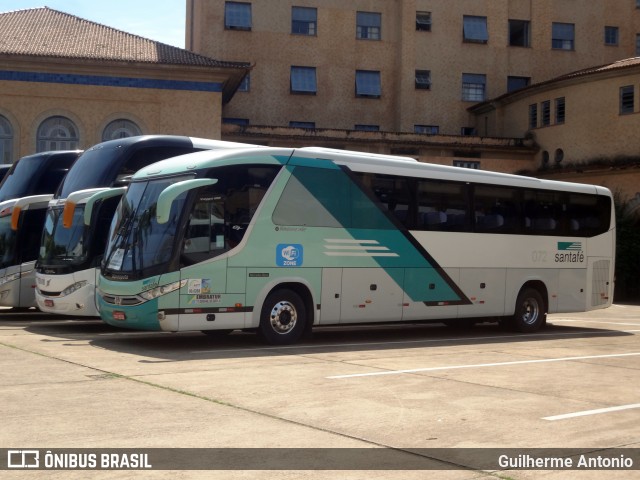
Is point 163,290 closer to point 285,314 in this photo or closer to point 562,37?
point 285,314

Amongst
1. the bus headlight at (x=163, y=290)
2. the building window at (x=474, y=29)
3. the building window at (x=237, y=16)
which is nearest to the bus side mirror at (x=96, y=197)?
the bus headlight at (x=163, y=290)

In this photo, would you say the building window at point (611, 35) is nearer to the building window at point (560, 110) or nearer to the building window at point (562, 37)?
the building window at point (562, 37)

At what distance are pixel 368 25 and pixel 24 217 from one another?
37154 millimetres

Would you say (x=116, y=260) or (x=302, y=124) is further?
(x=302, y=124)

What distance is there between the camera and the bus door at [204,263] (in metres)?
14.3

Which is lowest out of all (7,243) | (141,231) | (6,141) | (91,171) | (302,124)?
(7,243)

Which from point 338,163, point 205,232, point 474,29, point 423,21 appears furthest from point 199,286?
point 474,29

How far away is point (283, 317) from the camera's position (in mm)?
15492

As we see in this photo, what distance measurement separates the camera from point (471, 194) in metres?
18.7

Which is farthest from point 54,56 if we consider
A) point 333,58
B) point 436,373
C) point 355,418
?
point 355,418

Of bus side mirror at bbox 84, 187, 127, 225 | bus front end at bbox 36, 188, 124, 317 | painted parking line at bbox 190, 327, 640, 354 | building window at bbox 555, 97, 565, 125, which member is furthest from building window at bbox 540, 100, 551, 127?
bus side mirror at bbox 84, 187, 127, 225

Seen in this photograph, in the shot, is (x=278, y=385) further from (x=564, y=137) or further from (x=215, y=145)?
(x=564, y=137)

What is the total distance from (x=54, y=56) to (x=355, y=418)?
32983 millimetres

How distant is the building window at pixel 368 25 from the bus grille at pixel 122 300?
1656 inches
